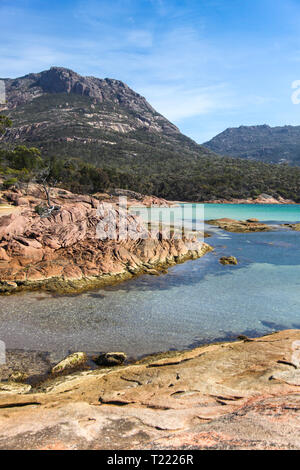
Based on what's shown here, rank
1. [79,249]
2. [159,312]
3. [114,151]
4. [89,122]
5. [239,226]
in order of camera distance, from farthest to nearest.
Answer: [89,122], [114,151], [239,226], [79,249], [159,312]

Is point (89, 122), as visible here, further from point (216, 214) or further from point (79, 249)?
point (79, 249)

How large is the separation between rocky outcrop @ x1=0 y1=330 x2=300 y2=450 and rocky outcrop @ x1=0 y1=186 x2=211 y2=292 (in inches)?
300

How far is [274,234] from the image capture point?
3416 cm

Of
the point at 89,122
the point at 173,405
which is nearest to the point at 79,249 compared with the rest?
the point at 173,405

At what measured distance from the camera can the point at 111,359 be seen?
8.18 metres

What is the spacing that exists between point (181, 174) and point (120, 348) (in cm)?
8455

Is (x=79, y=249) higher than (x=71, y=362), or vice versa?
(x=79, y=249)

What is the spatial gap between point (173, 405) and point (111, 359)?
3020mm

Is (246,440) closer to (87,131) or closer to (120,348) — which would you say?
(120,348)

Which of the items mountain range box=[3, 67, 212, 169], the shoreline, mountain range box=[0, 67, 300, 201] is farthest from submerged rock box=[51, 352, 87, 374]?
mountain range box=[3, 67, 212, 169]

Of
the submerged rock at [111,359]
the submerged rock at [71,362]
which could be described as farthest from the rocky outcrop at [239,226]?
the submerged rock at [71,362]

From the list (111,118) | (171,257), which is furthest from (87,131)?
(171,257)

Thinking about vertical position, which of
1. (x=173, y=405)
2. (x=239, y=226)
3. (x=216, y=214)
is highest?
(x=216, y=214)

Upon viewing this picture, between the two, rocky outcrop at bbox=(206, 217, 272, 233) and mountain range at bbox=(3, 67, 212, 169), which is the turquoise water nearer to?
rocky outcrop at bbox=(206, 217, 272, 233)
